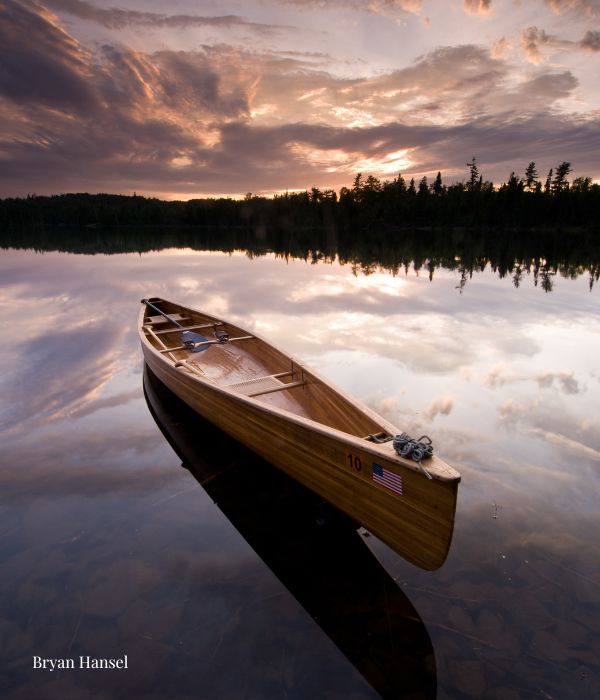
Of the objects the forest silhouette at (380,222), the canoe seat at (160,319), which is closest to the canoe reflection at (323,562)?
the canoe seat at (160,319)

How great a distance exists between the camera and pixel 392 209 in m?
89.2

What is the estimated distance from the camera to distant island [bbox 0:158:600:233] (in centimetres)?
7856

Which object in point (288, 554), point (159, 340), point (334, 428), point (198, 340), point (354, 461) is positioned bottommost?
point (288, 554)

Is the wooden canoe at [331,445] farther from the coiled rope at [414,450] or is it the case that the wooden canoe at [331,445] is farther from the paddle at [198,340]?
the paddle at [198,340]

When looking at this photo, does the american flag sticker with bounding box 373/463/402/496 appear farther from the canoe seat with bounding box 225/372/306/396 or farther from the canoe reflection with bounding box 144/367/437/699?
the canoe seat with bounding box 225/372/306/396

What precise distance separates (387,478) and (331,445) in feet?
2.45

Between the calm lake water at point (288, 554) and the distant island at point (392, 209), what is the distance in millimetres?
83639

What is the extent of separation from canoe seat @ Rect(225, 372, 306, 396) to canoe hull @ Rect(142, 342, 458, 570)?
2.86 feet

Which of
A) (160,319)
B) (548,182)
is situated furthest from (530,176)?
(160,319)

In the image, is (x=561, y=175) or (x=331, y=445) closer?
(x=331, y=445)

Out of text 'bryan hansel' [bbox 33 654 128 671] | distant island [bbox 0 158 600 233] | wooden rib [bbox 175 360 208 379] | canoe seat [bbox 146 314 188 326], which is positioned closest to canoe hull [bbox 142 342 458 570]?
wooden rib [bbox 175 360 208 379]

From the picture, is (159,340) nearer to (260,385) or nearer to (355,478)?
(260,385)

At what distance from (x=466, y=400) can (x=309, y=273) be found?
70.2 ft

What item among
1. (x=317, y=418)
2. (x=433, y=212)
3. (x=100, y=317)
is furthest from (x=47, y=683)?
(x=433, y=212)
